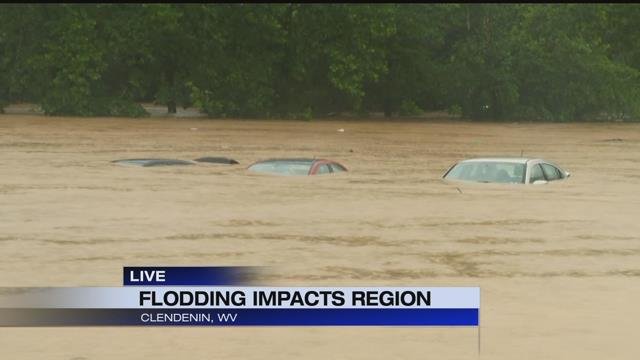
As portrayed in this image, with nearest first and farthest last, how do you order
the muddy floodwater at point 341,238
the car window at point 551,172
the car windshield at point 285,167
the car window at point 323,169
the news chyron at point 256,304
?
the news chyron at point 256,304, the muddy floodwater at point 341,238, the car window at point 551,172, the car windshield at point 285,167, the car window at point 323,169

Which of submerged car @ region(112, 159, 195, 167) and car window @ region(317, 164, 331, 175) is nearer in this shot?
car window @ region(317, 164, 331, 175)

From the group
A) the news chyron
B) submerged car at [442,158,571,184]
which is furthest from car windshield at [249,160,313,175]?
the news chyron

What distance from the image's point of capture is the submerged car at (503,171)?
3238cm

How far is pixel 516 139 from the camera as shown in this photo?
207 feet

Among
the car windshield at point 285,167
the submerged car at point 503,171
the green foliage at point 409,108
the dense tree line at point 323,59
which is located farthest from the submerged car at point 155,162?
the green foliage at point 409,108

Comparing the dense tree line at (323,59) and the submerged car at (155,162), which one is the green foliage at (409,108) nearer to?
the dense tree line at (323,59)

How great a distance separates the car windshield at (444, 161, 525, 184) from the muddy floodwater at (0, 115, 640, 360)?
30 centimetres

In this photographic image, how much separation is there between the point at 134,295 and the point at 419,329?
267 inches

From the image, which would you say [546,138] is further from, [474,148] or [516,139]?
[474,148]

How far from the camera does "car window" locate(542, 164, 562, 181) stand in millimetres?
35094

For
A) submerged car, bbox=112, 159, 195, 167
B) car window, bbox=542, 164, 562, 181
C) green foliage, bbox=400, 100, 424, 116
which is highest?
car window, bbox=542, 164, 562, 181

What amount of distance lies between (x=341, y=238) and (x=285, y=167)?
12655mm

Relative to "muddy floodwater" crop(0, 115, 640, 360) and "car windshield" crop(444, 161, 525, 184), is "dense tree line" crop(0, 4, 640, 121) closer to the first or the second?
"muddy floodwater" crop(0, 115, 640, 360)

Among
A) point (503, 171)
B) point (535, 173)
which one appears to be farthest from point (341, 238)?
point (535, 173)
